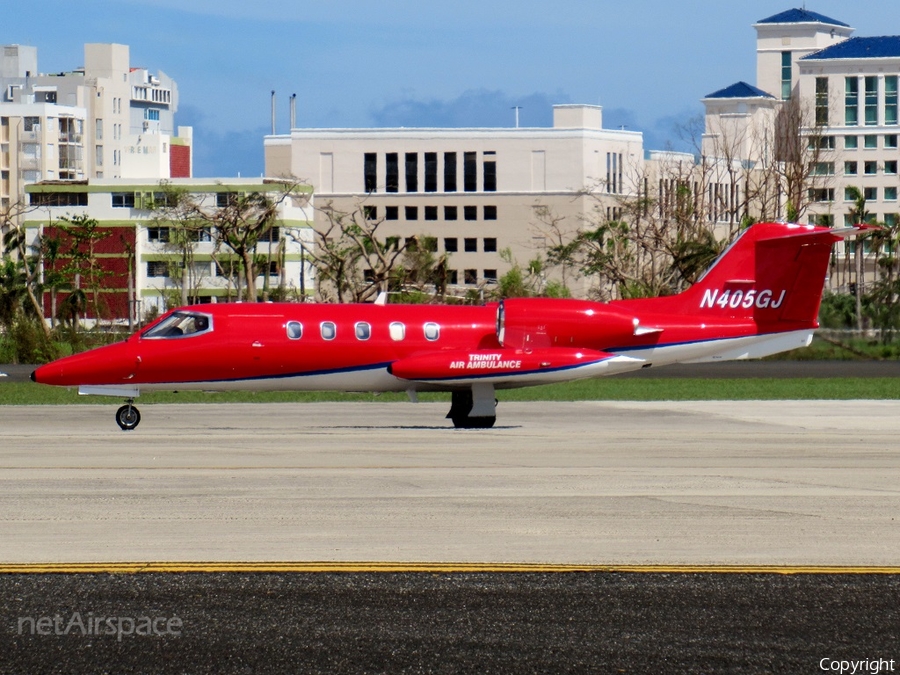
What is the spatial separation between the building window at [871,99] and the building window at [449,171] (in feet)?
161

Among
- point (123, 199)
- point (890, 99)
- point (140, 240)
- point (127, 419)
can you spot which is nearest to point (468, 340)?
point (127, 419)

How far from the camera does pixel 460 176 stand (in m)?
158

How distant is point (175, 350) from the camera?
2728 centimetres

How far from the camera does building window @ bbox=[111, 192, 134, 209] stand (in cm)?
12538

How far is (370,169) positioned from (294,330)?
131m

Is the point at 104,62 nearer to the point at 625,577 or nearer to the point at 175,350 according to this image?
the point at 175,350

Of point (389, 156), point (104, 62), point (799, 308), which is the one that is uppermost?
point (104, 62)

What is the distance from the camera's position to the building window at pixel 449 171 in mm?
157750

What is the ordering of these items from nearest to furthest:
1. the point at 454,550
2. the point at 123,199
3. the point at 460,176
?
the point at 454,550, the point at 123,199, the point at 460,176

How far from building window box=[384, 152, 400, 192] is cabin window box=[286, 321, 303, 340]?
130 meters

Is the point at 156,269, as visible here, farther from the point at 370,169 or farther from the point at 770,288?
the point at 770,288

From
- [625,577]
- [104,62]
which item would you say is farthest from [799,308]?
[104,62]

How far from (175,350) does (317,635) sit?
1767 centimetres
